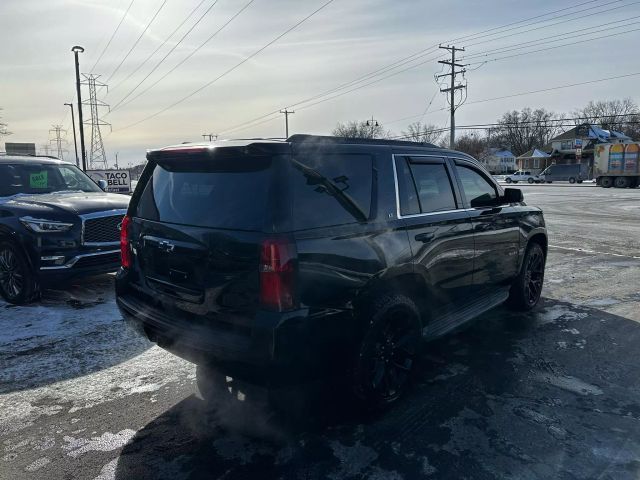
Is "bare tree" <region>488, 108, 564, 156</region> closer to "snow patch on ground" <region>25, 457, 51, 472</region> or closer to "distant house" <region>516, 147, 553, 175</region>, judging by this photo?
"distant house" <region>516, 147, 553, 175</region>

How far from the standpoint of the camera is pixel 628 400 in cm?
350

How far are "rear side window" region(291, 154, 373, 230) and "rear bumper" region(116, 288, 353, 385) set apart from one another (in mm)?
589

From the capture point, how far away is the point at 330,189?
3062mm

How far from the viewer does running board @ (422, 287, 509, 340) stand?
152 inches

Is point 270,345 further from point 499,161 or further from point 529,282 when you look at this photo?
point 499,161

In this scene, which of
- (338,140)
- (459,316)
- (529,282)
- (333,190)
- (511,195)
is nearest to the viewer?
(333,190)

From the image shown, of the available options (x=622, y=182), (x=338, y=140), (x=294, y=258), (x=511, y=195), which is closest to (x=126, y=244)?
(x=294, y=258)

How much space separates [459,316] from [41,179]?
658 cm

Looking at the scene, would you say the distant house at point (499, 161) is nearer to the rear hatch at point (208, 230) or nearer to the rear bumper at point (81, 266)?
the rear bumper at point (81, 266)

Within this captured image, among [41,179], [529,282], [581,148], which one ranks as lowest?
[529,282]

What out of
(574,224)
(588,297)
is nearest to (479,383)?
(588,297)

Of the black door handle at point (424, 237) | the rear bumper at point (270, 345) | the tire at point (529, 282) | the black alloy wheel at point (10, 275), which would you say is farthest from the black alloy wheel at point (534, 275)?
the black alloy wheel at point (10, 275)

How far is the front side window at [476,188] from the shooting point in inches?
176

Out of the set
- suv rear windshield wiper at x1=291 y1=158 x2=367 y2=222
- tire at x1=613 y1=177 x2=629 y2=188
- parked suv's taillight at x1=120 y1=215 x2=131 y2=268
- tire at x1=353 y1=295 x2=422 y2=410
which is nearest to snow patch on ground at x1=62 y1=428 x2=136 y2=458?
parked suv's taillight at x1=120 y1=215 x2=131 y2=268
